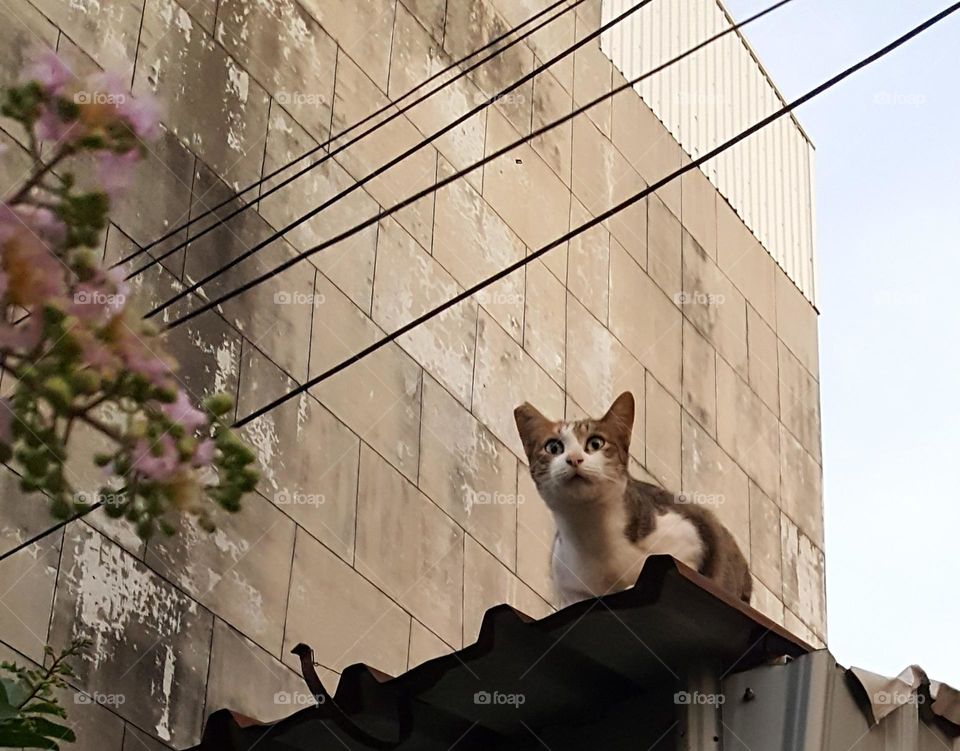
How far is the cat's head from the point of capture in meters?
5.81

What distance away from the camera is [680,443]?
10.6 m

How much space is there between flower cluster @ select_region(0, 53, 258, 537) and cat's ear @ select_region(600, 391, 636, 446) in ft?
8.21

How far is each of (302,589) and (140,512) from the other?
3464 millimetres

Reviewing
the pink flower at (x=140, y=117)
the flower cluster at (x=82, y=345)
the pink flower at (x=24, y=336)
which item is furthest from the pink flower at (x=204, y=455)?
the pink flower at (x=140, y=117)

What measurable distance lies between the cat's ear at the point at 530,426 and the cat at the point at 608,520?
0.08 ft

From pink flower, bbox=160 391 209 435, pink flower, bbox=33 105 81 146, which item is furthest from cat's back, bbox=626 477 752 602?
pink flower, bbox=33 105 81 146

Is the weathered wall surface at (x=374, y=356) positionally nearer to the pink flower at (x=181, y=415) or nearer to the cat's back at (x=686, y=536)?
the cat's back at (x=686, y=536)

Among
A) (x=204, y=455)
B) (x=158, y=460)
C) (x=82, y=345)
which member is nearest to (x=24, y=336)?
(x=82, y=345)

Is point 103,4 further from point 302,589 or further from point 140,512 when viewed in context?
point 140,512

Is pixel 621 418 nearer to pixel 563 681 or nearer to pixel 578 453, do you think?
pixel 578 453

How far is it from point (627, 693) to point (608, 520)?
3.74ft

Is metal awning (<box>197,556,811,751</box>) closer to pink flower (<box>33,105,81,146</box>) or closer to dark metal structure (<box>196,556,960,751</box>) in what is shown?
dark metal structure (<box>196,556,960,751</box>)

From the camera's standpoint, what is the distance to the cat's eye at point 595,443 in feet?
19.6

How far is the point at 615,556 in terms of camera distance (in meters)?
5.73
